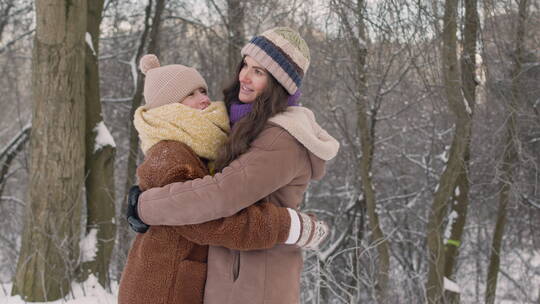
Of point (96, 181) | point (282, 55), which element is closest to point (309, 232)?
point (282, 55)

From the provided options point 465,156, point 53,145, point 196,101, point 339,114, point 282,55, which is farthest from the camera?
point 339,114

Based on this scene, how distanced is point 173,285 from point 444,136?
1185 centimetres

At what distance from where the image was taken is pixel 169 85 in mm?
2215

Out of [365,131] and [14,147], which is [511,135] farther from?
[14,147]

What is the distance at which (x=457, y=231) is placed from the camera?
9.16m

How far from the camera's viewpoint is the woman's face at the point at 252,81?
7.08ft

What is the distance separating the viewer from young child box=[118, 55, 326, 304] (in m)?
1.87

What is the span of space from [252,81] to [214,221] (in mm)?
620

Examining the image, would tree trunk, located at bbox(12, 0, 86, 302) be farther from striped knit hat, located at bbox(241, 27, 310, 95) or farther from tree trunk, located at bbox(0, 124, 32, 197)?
striped knit hat, located at bbox(241, 27, 310, 95)

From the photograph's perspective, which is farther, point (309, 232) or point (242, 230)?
point (309, 232)

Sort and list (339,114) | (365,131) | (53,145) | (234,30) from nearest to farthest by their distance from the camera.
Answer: (53,145)
(365,131)
(234,30)
(339,114)

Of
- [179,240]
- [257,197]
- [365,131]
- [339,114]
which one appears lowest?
[179,240]

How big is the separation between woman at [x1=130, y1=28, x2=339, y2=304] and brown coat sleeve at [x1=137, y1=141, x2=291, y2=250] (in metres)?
0.05

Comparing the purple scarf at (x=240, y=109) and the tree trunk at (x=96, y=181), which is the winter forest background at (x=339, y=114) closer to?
the tree trunk at (x=96, y=181)
